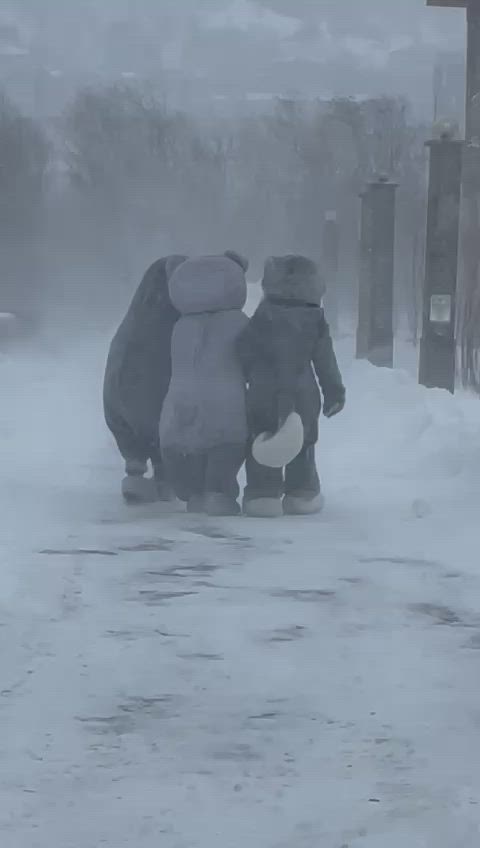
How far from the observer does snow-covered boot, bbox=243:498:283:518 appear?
8.10 metres

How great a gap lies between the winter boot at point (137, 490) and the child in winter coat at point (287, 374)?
0.66 meters

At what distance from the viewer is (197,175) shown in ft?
205

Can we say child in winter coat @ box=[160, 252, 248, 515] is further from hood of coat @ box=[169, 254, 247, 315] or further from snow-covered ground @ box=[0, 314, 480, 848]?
snow-covered ground @ box=[0, 314, 480, 848]

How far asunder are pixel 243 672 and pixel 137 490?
3674mm

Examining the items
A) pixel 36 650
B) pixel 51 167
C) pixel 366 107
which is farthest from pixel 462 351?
pixel 51 167

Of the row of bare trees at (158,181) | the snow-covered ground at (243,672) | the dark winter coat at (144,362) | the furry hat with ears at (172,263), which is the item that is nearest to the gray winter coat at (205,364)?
the furry hat with ears at (172,263)

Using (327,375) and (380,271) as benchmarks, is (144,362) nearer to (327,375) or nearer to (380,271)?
(327,375)

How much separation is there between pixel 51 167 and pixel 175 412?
52.9 meters

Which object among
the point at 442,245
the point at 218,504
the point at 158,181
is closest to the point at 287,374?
the point at 218,504

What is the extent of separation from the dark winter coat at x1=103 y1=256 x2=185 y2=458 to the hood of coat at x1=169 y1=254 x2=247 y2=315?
8.0 inches

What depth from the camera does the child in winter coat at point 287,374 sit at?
26.5 ft

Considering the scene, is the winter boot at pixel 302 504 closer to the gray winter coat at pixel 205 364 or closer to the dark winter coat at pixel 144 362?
the gray winter coat at pixel 205 364

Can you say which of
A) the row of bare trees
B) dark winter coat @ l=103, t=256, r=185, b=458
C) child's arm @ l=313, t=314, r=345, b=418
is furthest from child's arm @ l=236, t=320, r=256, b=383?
the row of bare trees

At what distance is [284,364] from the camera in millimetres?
8062
